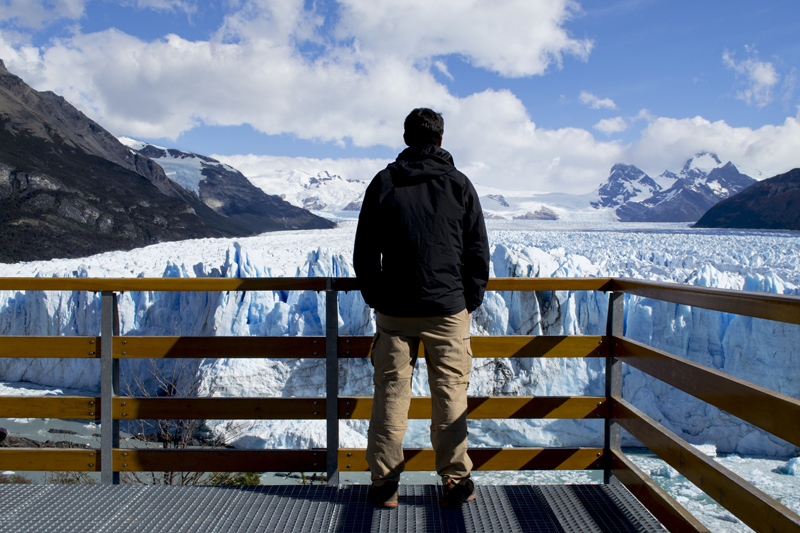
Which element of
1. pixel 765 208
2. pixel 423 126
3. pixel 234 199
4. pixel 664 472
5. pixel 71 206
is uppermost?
pixel 234 199

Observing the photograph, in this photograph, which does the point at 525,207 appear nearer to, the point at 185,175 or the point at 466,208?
the point at 185,175

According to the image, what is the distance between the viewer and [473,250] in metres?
2.05

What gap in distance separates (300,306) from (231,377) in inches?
80.1

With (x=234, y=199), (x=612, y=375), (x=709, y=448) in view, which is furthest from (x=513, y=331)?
(x=234, y=199)

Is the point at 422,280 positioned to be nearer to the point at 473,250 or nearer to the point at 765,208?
the point at 473,250

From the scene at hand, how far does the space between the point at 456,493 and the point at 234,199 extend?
13360 cm

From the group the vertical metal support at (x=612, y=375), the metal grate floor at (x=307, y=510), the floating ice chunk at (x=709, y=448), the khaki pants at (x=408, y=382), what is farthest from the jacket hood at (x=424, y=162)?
the floating ice chunk at (x=709, y=448)

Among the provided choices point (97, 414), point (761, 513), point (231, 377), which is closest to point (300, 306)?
point (231, 377)

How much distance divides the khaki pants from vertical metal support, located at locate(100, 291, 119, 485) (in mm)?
1330

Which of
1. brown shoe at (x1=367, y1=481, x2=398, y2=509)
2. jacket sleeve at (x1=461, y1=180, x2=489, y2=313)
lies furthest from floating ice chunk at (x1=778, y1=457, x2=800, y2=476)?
jacket sleeve at (x1=461, y1=180, x2=489, y2=313)

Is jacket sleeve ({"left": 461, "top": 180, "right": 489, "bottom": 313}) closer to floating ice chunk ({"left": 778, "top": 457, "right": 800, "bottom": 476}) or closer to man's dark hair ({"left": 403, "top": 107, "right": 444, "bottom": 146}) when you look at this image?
man's dark hair ({"left": 403, "top": 107, "right": 444, "bottom": 146})

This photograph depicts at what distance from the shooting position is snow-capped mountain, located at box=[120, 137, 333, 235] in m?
103

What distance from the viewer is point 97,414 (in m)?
2.44

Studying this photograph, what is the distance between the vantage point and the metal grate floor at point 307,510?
A: 2.08 metres
